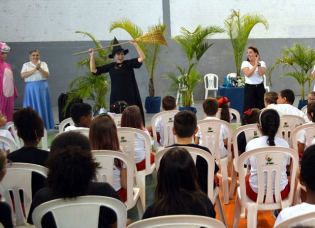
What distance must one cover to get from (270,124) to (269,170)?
0.42 m

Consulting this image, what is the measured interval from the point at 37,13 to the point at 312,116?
27.2ft

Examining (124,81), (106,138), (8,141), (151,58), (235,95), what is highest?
(151,58)

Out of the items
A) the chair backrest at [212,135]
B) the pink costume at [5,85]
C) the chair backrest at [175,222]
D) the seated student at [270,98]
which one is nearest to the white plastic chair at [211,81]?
the pink costume at [5,85]

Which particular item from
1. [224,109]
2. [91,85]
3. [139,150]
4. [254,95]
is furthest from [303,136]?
[91,85]

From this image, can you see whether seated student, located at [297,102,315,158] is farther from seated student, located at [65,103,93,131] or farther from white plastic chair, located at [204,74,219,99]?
white plastic chair, located at [204,74,219,99]

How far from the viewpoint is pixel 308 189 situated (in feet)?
7.07

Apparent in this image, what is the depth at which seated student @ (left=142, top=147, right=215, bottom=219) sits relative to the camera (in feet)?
7.22

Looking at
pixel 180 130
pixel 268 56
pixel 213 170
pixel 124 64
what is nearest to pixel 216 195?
pixel 213 170

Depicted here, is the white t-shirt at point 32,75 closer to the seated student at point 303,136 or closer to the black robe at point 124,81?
the black robe at point 124,81

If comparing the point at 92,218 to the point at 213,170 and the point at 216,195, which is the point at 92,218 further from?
the point at 216,195

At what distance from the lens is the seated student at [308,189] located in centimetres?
206

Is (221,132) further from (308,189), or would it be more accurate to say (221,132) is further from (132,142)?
(308,189)

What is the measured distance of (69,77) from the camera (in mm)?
11117

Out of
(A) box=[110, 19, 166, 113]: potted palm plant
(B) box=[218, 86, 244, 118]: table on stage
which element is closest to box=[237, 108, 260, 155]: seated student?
(B) box=[218, 86, 244, 118]: table on stage
